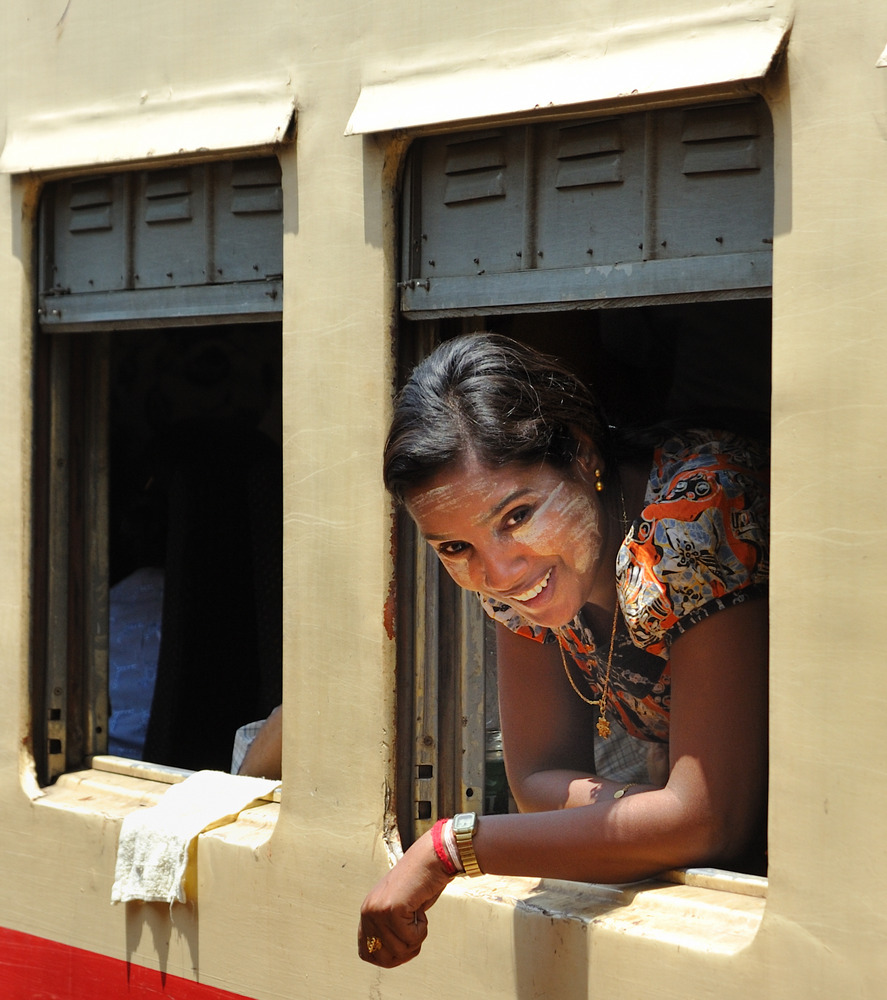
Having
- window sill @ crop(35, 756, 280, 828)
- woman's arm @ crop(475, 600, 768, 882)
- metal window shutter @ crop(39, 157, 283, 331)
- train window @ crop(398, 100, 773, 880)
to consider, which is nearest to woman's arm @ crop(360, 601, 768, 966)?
woman's arm @ crop(475, 600, 768, 882)

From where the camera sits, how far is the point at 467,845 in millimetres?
2361

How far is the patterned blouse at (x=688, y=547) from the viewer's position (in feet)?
7.36

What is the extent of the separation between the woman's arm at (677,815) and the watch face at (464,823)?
0.05 feet

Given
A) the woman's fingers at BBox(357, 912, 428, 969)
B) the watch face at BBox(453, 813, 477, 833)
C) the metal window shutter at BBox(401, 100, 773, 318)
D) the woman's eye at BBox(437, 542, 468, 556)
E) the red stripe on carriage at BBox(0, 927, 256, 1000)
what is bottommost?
the red stripe on carriage at BBox(0, 927, 256, 1000)

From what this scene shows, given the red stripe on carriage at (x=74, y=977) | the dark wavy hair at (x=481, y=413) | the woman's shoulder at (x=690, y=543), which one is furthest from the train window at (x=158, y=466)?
the woman's shoulder at (x=690, y=543)

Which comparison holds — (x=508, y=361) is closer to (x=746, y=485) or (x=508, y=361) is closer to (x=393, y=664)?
(x=746, y=485)

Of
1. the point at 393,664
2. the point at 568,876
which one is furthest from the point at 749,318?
the point at 568,876

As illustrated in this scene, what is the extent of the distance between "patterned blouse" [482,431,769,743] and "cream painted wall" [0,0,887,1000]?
11 centimetres

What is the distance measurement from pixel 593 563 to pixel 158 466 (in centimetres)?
301

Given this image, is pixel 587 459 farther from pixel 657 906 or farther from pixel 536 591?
pixel 657 906

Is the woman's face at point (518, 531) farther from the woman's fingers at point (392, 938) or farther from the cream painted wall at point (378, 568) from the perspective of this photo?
the woman's fingers at point (392, 938)

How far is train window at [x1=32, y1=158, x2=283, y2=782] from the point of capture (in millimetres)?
3203

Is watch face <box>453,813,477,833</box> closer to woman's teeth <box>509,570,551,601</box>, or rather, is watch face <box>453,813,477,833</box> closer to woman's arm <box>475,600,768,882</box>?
woman's arm <box>475,600,768,882</box>

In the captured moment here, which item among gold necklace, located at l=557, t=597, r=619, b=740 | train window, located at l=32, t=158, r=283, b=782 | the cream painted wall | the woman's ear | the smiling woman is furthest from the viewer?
train window, located at l=32, t=158, r=283, b=782
